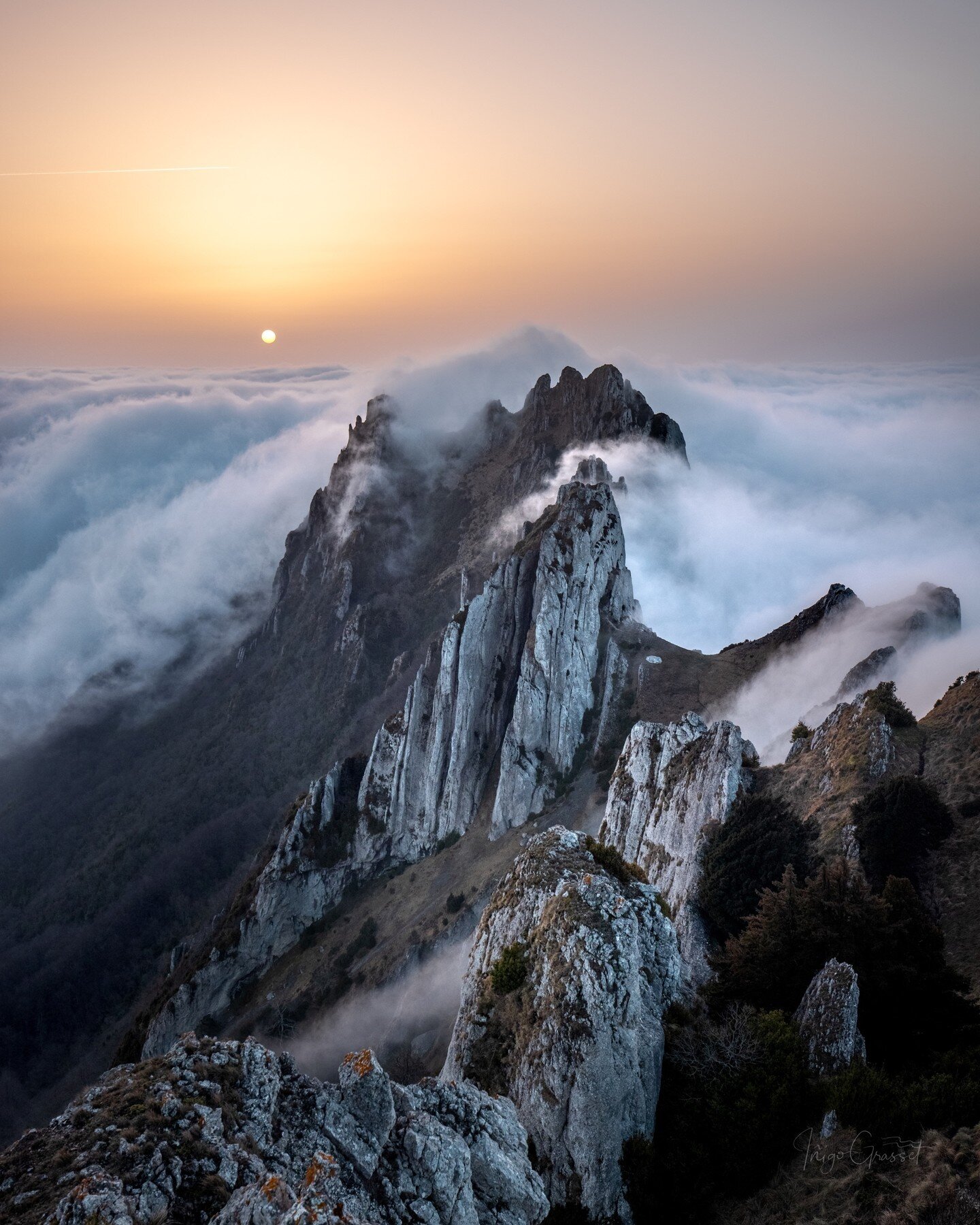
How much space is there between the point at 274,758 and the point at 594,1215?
486 ft

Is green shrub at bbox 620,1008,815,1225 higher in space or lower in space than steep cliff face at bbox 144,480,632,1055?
lower

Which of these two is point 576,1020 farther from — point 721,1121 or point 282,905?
point 282,905

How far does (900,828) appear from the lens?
101 ft

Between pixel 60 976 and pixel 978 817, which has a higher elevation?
pixel 978 817

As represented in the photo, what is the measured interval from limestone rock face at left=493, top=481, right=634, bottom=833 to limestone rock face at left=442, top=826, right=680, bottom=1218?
53049mm

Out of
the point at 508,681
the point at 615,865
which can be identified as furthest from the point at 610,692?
the point at 615,865

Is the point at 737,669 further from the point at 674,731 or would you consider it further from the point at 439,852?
the point at 439,852

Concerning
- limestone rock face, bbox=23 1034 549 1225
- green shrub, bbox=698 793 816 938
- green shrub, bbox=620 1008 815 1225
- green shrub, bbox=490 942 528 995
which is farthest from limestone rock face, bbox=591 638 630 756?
limestone rock face, bbox=23 1034 549 1225

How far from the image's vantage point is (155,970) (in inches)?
4584

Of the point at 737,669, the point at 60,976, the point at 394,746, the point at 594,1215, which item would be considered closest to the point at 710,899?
the point at 594,1215

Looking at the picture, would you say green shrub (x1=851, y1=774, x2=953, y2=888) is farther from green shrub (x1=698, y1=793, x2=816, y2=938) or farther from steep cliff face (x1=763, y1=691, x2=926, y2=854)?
green shrub (x1=698, y1=793, x2=816, y2=938)

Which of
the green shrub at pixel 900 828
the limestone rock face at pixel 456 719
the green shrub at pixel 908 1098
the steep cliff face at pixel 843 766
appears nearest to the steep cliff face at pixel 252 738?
the limestone rock face at pixel 456 719

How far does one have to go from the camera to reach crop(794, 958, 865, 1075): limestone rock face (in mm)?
21078

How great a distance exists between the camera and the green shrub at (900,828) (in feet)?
98.5
